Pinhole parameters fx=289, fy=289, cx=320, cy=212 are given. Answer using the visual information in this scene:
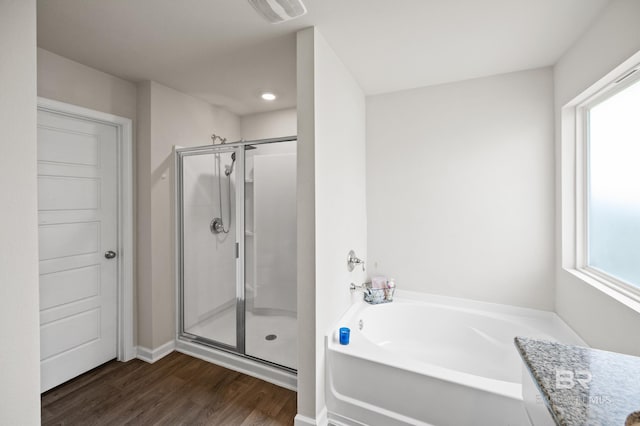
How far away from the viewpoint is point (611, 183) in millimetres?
1633

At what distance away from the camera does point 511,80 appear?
88.7 inches

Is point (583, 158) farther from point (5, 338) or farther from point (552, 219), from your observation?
point (5, 338)

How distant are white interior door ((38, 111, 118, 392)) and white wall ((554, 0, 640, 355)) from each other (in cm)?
336

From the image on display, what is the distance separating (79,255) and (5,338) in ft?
5.02

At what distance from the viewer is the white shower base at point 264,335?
232 cm

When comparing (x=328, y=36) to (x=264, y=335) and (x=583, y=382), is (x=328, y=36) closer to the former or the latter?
(x=583, y=382)

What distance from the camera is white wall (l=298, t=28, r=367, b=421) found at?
1708 mm

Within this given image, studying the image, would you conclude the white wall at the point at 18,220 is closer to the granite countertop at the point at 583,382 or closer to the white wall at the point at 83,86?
the white wall at the point at 83,86

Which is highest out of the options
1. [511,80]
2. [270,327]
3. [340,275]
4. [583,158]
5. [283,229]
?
[511,80]

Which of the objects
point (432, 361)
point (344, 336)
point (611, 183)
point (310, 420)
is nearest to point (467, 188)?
point (611, 183)

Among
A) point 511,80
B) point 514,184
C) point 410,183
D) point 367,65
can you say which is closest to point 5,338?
point 367,65

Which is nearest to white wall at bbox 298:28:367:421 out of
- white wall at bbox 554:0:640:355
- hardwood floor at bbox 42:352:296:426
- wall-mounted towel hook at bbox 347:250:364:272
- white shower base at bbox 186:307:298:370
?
wall-mounted towel hook at bbox 347:250:364:272

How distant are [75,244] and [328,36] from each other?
7.78 ft

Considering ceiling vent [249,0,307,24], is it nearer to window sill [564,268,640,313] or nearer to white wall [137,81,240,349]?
white wall [137,81,240,349]
